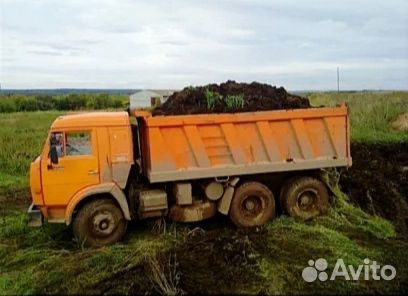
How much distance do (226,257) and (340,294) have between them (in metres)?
1.66

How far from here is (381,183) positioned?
1054 centimetres

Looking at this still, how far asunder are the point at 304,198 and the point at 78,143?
3941 mm

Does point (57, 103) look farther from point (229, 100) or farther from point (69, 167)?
point (69, 167)

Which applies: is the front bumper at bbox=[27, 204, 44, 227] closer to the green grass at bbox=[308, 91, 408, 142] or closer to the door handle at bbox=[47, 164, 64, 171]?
the door handle at bbox=[47, 164, 64, 171]

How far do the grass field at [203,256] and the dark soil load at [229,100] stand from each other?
76.0 inches

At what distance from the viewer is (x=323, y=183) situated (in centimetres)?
861

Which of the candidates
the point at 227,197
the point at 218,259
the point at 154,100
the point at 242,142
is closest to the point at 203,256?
the point at 218,259

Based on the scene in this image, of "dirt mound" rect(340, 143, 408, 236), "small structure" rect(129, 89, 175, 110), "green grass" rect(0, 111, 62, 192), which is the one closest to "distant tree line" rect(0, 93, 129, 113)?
"small structure" rect(129, 89, 175, 110)

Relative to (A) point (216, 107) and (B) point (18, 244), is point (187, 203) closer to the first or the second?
(A) point (216, 107)

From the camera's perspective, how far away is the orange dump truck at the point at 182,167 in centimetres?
741

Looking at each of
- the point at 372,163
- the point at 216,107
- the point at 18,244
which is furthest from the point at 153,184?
the point at 372,163

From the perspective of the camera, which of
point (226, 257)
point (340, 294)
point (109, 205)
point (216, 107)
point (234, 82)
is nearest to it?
point (340, 294)

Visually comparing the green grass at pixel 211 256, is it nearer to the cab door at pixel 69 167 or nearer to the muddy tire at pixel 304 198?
the muddy tire at pixel 304 198

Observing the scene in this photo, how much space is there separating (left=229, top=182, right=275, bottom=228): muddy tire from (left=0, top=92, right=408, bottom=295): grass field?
0.65 feet
